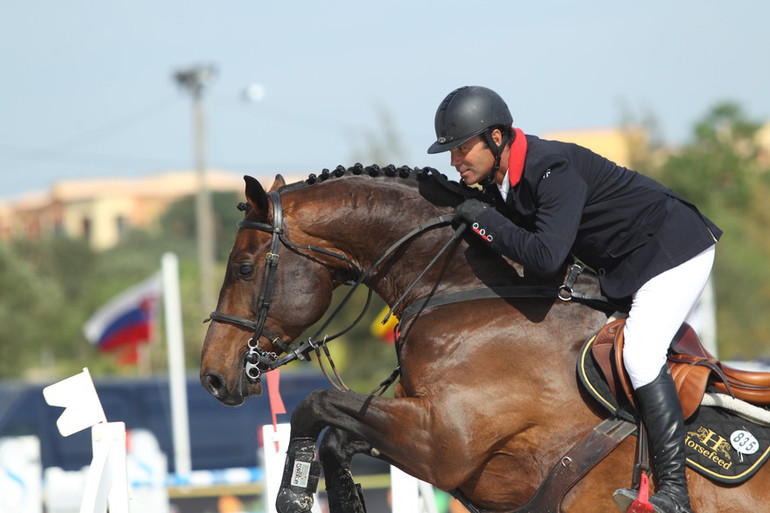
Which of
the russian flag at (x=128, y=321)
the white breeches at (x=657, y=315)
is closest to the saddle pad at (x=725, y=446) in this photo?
the white breeches at (x=657, y=315)

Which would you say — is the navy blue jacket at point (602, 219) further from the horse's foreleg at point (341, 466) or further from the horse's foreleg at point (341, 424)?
the horse's foreleg at point (341, 466)

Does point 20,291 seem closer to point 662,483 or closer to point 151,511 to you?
point 151,511

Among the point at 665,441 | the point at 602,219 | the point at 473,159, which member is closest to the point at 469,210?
the point at 473,159

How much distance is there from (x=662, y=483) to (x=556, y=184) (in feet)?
4.22

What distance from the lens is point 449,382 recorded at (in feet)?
13.3

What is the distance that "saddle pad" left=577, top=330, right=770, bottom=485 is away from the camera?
4.00 m

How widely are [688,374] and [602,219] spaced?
29.0 inches

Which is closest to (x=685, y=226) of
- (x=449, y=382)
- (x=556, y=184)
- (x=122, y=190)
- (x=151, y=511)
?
(x=556, y=184)

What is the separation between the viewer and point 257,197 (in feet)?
14.4

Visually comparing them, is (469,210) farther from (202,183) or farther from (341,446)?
(202,183)

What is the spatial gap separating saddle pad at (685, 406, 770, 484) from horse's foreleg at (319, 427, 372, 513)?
1392 millimetres

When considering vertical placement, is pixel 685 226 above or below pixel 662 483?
above

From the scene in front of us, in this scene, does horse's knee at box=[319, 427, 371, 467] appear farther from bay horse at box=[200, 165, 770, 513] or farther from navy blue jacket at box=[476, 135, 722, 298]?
navy blue jacket at box=[476, 135, 722, 298]

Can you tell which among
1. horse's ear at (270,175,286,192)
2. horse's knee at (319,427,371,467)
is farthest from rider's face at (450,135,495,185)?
horse's knee at (319,427,371,467)
